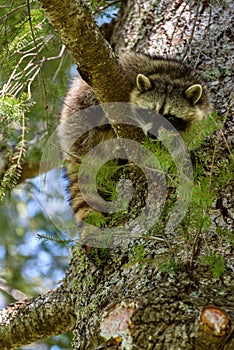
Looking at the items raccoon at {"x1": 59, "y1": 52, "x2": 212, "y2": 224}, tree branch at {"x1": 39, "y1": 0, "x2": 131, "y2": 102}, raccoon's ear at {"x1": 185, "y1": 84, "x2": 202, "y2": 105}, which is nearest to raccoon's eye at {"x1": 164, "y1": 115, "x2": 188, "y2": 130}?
raccoon at {"x1": 59, "y1": 52, "x2": 212, "y2": 224}

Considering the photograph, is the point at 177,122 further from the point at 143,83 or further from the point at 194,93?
the point at 143,83

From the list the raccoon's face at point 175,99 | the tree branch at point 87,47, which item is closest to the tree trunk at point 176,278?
the tree branch at point 87,47

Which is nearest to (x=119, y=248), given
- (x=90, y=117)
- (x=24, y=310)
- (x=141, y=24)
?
(x=24, y=310)

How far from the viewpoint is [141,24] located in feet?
13.9

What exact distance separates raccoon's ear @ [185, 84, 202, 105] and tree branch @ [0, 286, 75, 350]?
1407 mm

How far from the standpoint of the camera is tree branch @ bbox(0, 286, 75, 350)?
327 cm

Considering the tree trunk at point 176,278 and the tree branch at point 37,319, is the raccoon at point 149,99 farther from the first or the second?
the tree branch at point 37,319

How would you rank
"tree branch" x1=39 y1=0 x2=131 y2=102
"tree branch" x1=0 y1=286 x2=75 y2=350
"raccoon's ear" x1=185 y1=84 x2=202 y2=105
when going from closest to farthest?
1. "tree branch" x1=39 y1=0 x2=131 y2=102
2. "tree branch" x1=0 y1=286 x2=75 y2=350
3. "raccoon's ear" x1=185 y1=84 x2=202 y2=105

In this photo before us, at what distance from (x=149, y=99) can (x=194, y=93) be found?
0.28 meters

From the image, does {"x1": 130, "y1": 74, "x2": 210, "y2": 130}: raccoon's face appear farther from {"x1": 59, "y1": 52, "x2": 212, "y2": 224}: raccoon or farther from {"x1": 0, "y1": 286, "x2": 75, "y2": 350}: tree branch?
{"x1": 0, "y1": 286, "x2": 75, "y2": 350}: tree branch

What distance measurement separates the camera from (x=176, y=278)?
7.93 ft

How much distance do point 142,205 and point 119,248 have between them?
0.87 feet

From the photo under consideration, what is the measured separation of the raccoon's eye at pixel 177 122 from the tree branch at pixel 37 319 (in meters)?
1.21

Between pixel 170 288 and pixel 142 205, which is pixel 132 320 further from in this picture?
pixel 142 205
